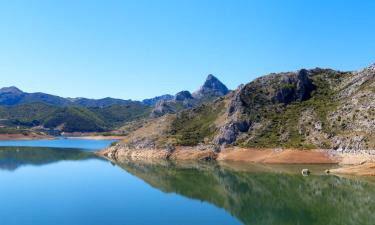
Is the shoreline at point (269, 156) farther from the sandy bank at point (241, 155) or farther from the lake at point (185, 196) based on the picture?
the lake at point (185, 196)

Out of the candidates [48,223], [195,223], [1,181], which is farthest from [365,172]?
[1,181]

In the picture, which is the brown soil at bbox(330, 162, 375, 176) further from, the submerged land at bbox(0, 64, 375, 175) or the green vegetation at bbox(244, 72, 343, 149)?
the green vegetation at bbox(244, 72, 343, 149)

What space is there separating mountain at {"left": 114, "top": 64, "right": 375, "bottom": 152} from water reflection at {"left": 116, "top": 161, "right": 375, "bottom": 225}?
2244 cm

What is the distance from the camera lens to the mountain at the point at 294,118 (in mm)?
147625

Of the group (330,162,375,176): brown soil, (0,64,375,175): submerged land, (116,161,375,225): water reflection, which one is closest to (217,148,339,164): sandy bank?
(0,64,375,175): submerged land

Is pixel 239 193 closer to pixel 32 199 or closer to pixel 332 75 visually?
pixel 32 199

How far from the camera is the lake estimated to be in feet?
220

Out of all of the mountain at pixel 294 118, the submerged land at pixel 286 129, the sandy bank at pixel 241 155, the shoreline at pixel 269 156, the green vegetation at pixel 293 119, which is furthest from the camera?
the green vegetation at pixel 293 119

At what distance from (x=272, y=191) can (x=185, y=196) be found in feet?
60.0

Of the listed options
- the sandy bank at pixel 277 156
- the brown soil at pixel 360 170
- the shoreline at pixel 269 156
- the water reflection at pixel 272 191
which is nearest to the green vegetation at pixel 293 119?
the sandy bank at pixel 277 156

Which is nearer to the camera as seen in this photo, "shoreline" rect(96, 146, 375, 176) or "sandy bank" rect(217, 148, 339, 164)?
"shoreline" rect(96, 146, 375, 176)

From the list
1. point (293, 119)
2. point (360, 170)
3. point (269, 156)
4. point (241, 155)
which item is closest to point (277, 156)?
point (269, 156)

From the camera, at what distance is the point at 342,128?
14900cm

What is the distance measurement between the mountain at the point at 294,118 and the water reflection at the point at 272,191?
2244 cm
